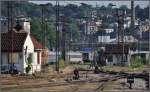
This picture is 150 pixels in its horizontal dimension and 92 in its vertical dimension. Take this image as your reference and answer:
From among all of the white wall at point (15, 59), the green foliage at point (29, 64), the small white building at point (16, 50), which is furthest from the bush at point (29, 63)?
the white wall at point (15, 59)

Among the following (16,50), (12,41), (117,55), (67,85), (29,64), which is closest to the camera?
(67,85)

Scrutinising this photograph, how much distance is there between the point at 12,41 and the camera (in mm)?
31438

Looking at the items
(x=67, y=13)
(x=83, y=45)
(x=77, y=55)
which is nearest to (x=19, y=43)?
(x=67, y=13)

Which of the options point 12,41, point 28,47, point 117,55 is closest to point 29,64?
point 12,41

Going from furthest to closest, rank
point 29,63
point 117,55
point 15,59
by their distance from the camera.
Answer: point 117,55 → point 15,59 → point 29,63

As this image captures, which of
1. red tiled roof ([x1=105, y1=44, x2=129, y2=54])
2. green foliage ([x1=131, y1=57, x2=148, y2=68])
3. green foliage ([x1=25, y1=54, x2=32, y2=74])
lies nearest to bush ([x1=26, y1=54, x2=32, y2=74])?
green foliage ([x1=25, y1=54, x2=32, y2=74])

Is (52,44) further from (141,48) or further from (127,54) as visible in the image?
(127,54)

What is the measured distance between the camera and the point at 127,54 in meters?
56.3

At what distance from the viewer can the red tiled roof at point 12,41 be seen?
104 ft

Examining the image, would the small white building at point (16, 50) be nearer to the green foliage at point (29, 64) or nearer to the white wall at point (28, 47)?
the white wall at point (28, 47)

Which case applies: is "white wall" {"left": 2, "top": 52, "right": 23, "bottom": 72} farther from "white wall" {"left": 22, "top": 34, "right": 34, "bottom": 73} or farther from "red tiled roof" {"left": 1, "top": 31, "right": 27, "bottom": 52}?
"red tiled roof" {"left": 1, "top": 31, "right": 27, "bottom": 52}

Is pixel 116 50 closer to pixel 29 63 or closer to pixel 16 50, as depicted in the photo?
pixel 29 63

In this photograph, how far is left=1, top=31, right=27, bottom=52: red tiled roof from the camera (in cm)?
3175

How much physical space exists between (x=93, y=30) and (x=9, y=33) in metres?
38.2
